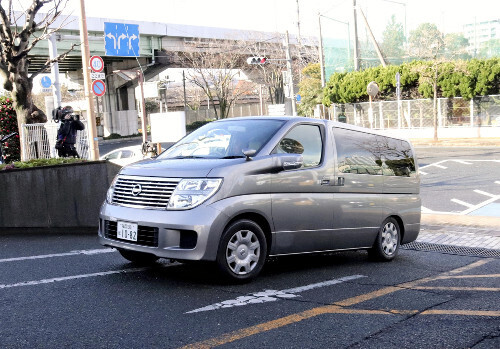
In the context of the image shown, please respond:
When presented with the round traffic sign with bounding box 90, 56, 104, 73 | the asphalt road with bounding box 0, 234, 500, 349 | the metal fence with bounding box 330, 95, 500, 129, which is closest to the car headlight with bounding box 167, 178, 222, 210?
the asphalt road with bounding box 0, 234, 500, 349

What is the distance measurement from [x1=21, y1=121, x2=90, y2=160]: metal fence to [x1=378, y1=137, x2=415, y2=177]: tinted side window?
9854 mm

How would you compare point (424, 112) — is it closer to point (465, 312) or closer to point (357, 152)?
point (357, 152)

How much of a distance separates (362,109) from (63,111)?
96.6ft

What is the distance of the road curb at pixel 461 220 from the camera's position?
10.8 m

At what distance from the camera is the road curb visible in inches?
424

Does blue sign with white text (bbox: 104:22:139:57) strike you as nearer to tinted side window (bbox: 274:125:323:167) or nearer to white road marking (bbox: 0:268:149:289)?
tinted side window (bbox: 274:125:323:167)

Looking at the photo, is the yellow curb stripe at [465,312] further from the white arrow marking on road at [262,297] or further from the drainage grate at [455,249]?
the drainage grate at [455,249]

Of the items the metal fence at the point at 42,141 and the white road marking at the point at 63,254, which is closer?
the white road marking at the point at 63,254

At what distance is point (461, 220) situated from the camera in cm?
1124

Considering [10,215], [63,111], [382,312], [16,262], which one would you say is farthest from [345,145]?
[63,111]

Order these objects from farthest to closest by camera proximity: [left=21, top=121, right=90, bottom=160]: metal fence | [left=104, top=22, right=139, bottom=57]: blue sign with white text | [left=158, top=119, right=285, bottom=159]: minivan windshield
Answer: [left=104, top=22, right=139, bottom=57]: blue sign with white text
[left=21, top=121, right=90, bottom=160]: metal fence
[left=158, top=119, right=285, bottom=159]: minivan windshield

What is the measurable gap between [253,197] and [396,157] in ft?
9.63

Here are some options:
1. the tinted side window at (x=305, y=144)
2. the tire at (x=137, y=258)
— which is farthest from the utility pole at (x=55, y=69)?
the tinted side window at (x=305, y=144)

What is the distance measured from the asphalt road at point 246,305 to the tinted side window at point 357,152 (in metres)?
1.20
